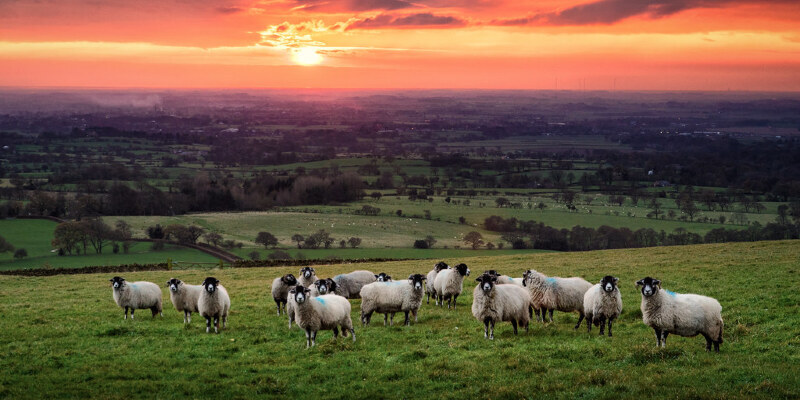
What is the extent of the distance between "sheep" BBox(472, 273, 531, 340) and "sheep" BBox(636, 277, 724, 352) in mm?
3271

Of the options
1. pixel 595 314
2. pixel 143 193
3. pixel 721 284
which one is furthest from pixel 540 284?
pixel 143 193

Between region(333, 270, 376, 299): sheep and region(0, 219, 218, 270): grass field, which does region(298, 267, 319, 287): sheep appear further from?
region(0, 219, 218, 270): grass field

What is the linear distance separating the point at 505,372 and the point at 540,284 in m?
6.06

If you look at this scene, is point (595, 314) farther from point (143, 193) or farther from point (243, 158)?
point (243, 158)

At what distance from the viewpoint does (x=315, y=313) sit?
1511cm

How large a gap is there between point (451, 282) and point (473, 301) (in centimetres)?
279

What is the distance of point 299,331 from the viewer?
55.9 ft

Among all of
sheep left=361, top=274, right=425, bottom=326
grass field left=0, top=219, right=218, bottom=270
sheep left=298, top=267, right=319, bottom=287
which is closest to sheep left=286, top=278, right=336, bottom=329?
sheep left=361, top=274, right=425, bottom=326

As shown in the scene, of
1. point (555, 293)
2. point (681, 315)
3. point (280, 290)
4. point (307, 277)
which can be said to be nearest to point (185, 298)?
point (280, 290)

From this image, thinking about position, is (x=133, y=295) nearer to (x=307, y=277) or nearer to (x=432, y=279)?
(x=307, y=277)

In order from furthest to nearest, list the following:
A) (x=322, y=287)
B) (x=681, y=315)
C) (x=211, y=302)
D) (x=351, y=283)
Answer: (x=351, y=283)
(x=322, y=287)
(x=211, y=302)
(x=681, y=315)

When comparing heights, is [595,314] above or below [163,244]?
above

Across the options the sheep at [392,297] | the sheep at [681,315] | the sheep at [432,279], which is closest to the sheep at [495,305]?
the sheep at [392,297]

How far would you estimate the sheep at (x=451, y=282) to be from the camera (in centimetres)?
2001
